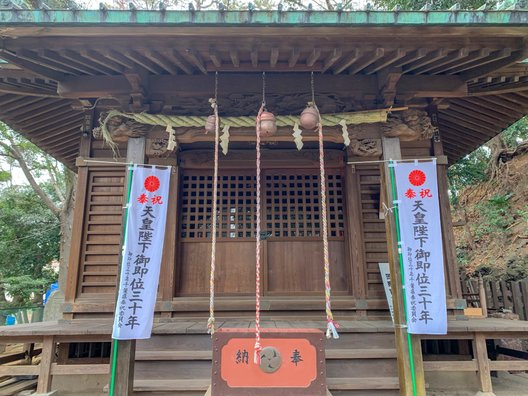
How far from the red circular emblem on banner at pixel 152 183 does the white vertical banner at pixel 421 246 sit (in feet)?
8.73

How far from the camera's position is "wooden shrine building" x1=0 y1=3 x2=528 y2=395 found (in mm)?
3395

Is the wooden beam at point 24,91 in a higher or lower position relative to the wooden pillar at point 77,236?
higher

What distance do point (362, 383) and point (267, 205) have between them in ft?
9.40

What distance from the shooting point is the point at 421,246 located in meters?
3.74

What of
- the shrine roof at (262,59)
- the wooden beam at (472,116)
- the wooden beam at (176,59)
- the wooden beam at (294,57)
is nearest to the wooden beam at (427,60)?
the shrine roof at (262,59)

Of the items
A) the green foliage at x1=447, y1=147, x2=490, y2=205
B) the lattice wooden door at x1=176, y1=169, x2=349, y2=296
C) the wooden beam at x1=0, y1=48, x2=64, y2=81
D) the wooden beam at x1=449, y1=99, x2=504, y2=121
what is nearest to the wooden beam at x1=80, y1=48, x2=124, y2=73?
the wooden beam at x1=0, y1=48, x2=64, y2=81

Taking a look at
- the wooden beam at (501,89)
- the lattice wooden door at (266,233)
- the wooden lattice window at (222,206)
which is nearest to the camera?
the wooden beam at (501,89)

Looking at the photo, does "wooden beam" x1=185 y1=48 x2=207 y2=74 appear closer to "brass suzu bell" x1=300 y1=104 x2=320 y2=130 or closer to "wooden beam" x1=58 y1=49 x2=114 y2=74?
"wooden beam" x1=58 y1=49 x2=114 y2=74

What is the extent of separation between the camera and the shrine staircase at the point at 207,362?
3766 mm

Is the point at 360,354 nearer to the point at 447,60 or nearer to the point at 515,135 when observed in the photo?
the point at 447,60

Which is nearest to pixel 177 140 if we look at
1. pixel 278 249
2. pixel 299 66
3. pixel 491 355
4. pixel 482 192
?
pixel 299 66

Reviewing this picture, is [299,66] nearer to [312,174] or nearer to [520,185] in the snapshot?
[312,174]

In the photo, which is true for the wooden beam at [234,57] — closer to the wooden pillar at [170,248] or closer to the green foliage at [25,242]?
the wooden pillar at [170,248]

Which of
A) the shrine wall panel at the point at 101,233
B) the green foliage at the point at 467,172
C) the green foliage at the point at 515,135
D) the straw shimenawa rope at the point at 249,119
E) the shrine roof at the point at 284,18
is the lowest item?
the shrine wall panel at the point at 101,233
